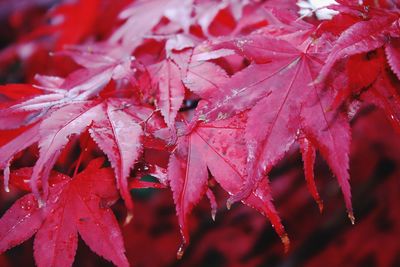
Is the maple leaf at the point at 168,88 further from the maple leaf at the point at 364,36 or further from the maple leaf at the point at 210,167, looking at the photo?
the maple leaf at the point at 364,36

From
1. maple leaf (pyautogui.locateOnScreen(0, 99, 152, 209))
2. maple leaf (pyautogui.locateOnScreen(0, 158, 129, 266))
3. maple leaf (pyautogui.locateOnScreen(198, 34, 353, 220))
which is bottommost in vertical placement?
maple leaf (pyautogui.locateOnScreen(0, 158, 129, 266))

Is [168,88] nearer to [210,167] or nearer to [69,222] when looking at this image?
[210,167]

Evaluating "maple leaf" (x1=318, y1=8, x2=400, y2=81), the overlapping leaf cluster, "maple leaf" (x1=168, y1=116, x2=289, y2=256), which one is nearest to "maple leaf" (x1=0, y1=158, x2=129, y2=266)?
the overlapping leaf cluster

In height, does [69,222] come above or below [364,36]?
below

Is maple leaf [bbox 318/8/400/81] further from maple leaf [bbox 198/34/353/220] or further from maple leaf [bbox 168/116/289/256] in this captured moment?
maple leaf [bbox 168/116/289/256]

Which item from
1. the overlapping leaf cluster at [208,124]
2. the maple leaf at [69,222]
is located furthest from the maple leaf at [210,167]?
the maple leaf at [69,222]

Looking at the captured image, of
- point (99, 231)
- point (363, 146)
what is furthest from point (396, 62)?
point (363, 146)

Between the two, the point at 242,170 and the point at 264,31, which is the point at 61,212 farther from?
the point at 264,31

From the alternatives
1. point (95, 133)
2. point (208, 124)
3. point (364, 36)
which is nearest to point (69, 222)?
point (95, 133)
